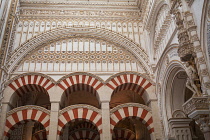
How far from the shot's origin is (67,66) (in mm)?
8820

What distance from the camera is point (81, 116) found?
7.86 meters

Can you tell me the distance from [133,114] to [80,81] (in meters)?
2.29

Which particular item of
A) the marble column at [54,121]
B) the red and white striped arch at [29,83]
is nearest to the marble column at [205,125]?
the marble column at [54,121]

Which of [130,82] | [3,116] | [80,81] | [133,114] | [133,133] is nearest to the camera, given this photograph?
[3,116]

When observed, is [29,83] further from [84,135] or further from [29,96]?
[84,135]

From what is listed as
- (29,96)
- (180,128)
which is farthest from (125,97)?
(180,128)

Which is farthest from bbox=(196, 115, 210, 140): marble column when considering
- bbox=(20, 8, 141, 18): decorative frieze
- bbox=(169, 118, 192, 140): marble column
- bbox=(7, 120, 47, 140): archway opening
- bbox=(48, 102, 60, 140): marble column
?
bbox=(7, 120, 47, 140): archway opening

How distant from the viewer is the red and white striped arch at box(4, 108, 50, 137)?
767cm

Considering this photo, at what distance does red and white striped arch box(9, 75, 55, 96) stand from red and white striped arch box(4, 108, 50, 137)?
90cm

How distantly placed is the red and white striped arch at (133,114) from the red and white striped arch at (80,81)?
1213 millimetres

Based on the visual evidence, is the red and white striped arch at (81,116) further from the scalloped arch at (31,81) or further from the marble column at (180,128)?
the marble column at (180,128)

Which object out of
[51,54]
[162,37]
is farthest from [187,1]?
[51,54]

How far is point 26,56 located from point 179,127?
20.5ft

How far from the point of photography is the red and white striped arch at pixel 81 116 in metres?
7.81
